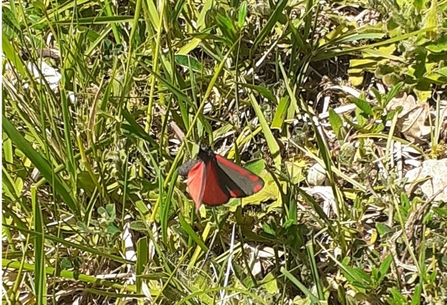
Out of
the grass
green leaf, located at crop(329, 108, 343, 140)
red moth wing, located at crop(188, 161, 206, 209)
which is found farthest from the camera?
green leaf, located at crop(329, 108, 343, 140)

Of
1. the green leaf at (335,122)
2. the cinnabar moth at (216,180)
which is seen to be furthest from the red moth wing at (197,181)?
the green leaf at (335,122)

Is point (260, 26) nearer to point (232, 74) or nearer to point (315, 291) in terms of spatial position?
point (232, 74)

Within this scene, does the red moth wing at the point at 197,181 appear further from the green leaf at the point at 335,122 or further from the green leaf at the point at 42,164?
the green leaf at the point at 335,122

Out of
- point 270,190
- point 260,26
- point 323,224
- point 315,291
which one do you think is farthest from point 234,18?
point 315,291

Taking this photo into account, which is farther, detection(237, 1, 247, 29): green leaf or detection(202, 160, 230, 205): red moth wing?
detection(237, 1, 247, 29): green leaf

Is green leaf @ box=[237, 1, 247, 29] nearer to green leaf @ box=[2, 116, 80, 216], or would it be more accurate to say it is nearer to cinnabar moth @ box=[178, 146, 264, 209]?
cinnabar moth @ box=[178, 146, 264, 209]

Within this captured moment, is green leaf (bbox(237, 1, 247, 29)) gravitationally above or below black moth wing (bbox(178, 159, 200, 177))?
above

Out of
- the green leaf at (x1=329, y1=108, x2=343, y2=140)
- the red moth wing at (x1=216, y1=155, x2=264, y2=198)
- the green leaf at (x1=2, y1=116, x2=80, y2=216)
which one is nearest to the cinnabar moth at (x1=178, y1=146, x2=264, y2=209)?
the red moth wing at (x1=216, y1=155, x2=264, y2=198)
